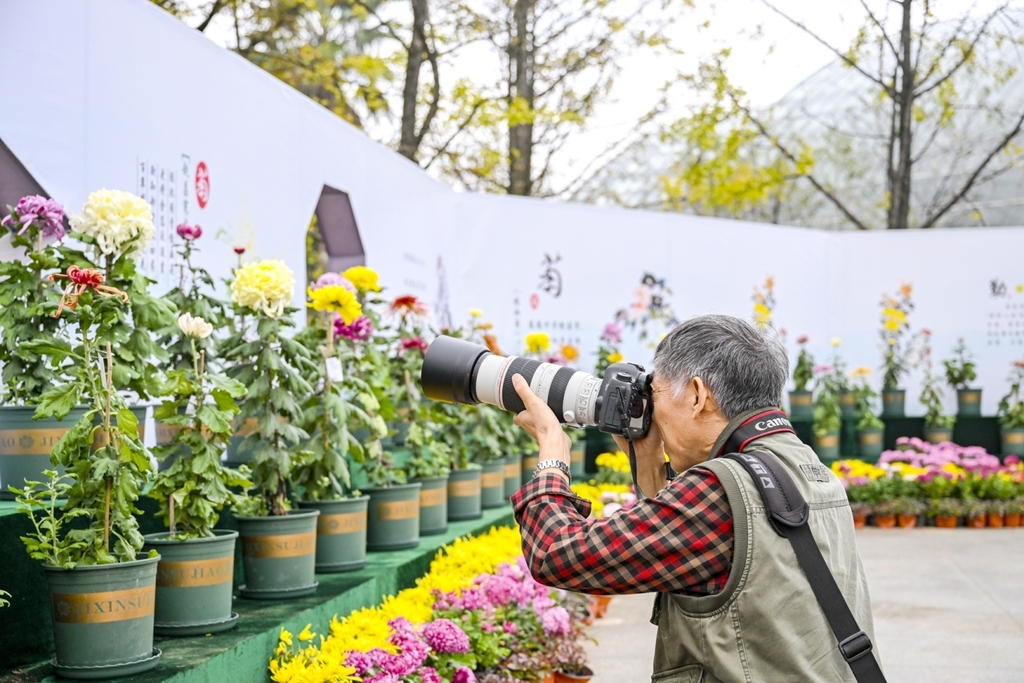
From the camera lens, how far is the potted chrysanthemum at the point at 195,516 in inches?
88.6

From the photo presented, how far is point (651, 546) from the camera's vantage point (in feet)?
4.69

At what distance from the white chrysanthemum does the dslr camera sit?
820mm

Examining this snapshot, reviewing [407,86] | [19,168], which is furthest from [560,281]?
[19,168]

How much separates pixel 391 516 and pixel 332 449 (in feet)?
1.66

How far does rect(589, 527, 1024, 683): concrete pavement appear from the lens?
3791 mm

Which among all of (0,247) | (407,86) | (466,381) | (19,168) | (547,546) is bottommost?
(547,546)

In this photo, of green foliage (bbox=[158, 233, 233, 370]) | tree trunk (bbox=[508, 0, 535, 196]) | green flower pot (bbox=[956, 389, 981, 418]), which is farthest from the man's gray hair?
tree trunk (bbox=[508, 0, 535, 196])

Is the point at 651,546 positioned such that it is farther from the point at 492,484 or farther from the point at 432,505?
the point at 492,484

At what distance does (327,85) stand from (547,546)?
9.96 metres

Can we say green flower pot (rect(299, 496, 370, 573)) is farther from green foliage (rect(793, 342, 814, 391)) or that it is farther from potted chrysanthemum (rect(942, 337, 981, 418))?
potted chrysanthemum (rect(942, 337, 981, 418))

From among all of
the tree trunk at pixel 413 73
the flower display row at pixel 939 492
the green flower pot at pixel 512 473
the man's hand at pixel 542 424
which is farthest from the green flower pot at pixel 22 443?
the tree trunk at pixel 413 73

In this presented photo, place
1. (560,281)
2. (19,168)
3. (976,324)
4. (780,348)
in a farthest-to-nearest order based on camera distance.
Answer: (976,324)
(560,281)
(19,168)
(780,348)

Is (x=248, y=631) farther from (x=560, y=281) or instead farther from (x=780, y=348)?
(x=560, y=281)

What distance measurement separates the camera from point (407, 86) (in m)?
8.92
